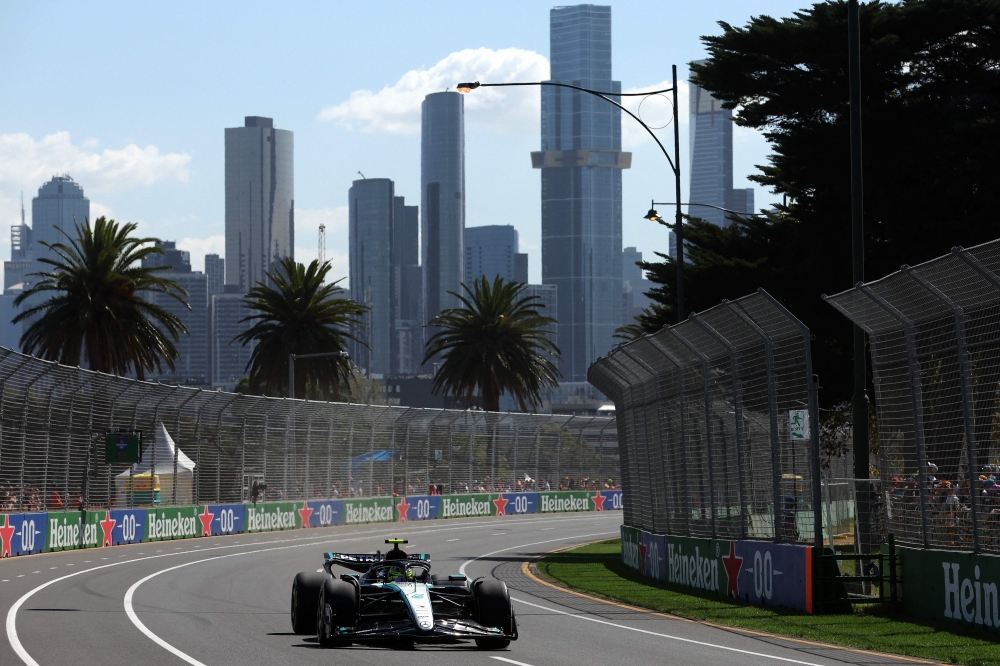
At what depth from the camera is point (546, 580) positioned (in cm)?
2489

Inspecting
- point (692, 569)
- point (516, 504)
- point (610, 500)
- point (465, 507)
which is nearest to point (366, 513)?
point (465, 507)

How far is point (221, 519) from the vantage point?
41.6 meters

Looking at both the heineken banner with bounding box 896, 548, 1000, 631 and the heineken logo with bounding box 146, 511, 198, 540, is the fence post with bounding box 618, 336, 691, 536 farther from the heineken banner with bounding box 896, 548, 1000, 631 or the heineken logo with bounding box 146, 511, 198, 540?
the heineken logo with bounding box 146, 511, 198, 540

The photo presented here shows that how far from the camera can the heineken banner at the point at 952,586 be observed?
14.4m

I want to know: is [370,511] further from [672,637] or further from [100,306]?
[672,637]

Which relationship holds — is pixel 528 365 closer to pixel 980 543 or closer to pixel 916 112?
pixel 916 112

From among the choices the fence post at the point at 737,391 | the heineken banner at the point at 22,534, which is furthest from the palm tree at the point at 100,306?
the fence post at the point at 737,391

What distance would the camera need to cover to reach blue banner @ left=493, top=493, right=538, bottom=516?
58.0 meters

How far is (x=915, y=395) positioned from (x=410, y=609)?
20.2ft

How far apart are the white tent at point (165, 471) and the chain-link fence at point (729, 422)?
16.7 meters

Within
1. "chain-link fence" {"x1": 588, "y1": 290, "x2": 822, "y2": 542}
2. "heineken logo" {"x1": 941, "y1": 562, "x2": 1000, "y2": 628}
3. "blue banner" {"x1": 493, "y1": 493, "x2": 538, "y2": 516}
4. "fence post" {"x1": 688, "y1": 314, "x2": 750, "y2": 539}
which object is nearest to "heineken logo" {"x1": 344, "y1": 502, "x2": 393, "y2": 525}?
"blue banner" {"x1": 493, "y1": 493, "x2": 538, "y2": 516}

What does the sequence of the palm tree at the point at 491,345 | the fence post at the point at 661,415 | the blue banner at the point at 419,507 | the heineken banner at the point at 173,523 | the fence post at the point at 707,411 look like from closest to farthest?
the fence post at the point at 707,411
the fence post at the point at 661,415
the heineken banner at the point at 173,523
the blue banner at the point at 419,507
the palm tree at the point at 491,345

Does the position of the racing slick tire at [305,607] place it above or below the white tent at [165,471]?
below

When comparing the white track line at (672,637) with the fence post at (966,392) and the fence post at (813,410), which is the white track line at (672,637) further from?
the fence post at (966,392)
